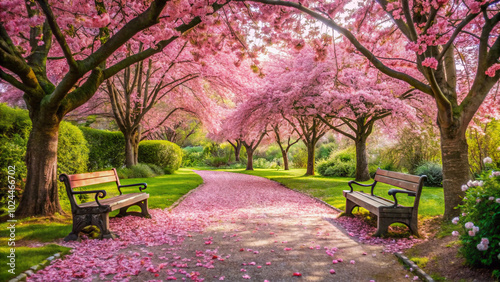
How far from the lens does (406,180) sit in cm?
519

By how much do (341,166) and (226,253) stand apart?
15940mm

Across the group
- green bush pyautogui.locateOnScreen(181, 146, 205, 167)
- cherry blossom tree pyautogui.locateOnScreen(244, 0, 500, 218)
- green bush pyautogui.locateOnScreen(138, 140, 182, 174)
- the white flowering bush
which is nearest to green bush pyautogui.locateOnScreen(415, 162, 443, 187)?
cherry blossom tree pyautogui.locateOnScreen(244, 0, 500, 218)

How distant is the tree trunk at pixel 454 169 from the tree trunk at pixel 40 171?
281 inches

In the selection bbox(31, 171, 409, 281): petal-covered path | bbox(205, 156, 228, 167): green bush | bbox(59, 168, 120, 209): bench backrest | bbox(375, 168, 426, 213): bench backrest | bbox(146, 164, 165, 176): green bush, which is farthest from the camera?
bbox(205, 156, 228, 167): green bush

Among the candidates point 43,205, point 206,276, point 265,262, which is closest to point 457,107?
point 265,262

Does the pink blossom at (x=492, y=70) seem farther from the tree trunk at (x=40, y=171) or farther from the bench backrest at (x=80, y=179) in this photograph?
the tree trunk at (x=40, y=171)

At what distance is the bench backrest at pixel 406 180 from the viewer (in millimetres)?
4629

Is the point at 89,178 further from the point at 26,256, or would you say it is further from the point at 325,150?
the point at 325,150

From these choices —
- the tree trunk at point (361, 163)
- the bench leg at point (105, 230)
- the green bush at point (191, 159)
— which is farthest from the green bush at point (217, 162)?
the bench leg at point (105, 230)

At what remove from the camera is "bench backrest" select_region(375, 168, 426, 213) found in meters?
4.63

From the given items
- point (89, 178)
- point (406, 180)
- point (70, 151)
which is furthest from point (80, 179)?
point (406, 180)

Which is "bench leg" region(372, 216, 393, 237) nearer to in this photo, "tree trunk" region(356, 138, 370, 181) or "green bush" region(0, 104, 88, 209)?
"green bush" region(0, 104, 88, 209)

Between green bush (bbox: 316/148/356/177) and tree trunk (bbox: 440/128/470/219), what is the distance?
13523 millimetres

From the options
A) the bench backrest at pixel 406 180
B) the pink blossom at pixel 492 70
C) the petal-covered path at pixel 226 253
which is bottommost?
the petal-covered path at pixel 226 253
